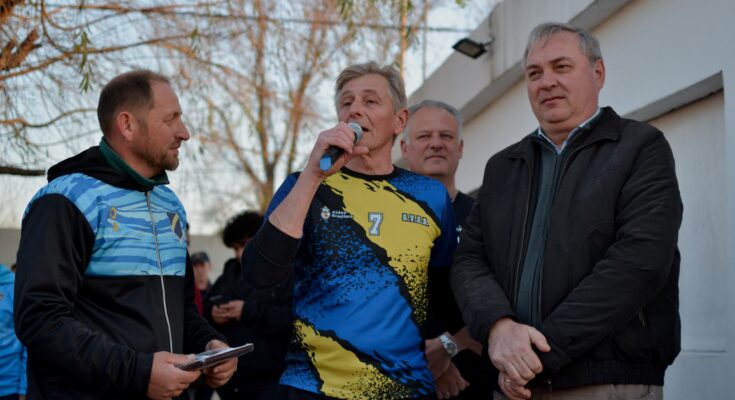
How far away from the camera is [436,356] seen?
3791mm

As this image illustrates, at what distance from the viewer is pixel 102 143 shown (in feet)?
11.3

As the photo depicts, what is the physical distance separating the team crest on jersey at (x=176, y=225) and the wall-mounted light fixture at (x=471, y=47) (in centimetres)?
596

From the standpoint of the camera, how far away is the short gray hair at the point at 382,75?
3.75 meters

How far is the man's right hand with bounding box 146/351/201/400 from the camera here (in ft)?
9.87

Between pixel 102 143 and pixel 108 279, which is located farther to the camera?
pixel 102 143

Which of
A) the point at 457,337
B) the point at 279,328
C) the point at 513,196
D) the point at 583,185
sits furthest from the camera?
the point at 279,328

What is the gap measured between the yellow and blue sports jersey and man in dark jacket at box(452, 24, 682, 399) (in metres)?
0.24

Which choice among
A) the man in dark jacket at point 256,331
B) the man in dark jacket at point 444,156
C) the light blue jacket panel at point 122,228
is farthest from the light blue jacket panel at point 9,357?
the light blue jacket panel at point 122,228

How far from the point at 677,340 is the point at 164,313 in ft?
6.24

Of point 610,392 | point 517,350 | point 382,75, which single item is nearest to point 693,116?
point 382,75

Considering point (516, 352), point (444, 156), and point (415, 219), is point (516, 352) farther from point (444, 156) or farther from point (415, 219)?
point (444, 156)

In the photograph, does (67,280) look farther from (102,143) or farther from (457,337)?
(457,337)

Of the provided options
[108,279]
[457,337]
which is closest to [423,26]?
[457,337]

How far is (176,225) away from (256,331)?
292cm
